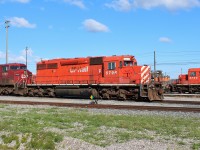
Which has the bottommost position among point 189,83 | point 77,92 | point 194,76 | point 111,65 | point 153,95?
point 153,95

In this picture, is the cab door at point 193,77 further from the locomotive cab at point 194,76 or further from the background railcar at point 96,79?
the background railcar at point 96,79

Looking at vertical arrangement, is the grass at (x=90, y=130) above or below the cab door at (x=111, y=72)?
below

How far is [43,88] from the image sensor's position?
2777 centimetres

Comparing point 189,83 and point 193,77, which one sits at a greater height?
point 193,77

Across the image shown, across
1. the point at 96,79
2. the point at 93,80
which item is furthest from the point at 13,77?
the point at 96,79

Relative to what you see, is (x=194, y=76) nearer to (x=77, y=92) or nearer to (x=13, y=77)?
(x=77, y=92)

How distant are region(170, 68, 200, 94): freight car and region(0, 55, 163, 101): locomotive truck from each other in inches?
711

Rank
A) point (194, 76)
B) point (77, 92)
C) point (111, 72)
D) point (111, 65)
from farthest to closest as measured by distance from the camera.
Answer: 1. point (194, 76)
2. point (77, 92)
3. point (111, 72)
4. point (111, 65)

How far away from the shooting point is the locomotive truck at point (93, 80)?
2253 centimetres

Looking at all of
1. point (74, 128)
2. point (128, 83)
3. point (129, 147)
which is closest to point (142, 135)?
point (129, 147)

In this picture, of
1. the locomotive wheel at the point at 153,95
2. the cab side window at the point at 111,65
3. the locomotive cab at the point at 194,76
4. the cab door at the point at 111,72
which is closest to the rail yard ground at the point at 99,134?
the locomotive wheel at the point at 153,95

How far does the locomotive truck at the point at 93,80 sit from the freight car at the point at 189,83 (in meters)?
18.1

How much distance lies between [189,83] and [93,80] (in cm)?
1929

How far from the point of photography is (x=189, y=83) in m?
39.9
